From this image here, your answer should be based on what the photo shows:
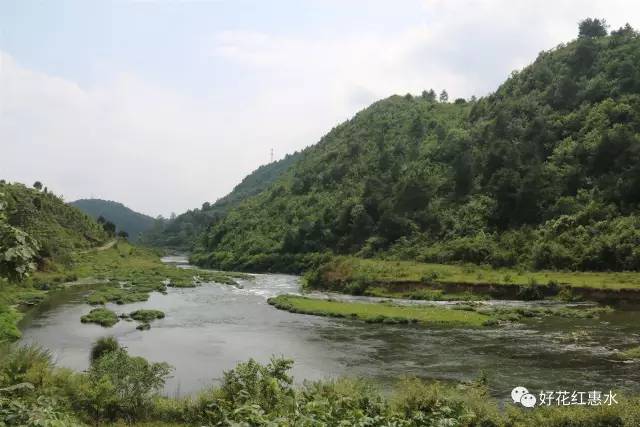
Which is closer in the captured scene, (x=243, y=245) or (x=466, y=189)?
(x=466, y=189)

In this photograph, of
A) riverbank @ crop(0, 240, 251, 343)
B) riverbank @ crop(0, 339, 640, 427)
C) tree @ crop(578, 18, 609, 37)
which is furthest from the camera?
tree @ crop(578, 18, 609, 37)

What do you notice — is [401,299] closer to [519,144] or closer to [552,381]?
[552,381]

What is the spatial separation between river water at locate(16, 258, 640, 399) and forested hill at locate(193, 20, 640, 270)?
31441mm

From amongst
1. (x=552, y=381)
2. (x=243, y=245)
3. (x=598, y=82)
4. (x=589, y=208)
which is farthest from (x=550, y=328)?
(x=243, y=245)

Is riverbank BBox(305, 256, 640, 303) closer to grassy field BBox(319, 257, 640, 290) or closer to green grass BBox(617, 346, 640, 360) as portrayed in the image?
grassy field BBox(319, 257, 640, 290)

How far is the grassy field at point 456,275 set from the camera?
6087 cm

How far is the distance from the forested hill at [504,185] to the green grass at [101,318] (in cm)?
5281

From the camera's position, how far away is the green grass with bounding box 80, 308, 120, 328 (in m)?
52.2

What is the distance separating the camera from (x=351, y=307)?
59.0 m

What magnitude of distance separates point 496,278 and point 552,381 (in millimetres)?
39373

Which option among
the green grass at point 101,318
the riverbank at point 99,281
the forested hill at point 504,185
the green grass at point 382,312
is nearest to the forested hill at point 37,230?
the riverbank at point 99,281

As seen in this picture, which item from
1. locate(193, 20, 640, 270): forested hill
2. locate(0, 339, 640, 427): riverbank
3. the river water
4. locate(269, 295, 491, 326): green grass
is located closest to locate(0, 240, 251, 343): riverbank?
the river water

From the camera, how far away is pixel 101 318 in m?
53.1

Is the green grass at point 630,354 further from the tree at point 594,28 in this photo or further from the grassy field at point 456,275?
the tree at point 594,28
